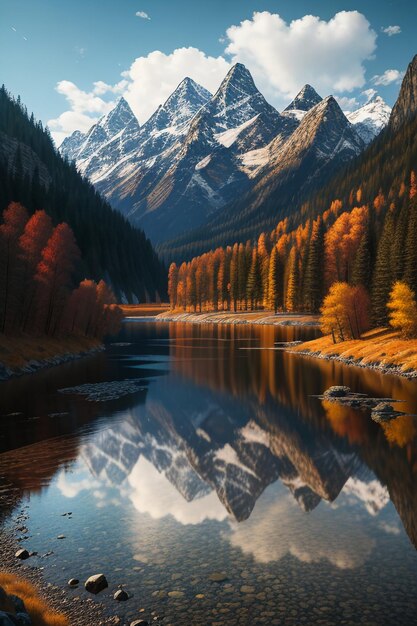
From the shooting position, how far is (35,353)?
6744 cm

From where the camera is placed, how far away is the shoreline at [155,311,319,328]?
14250cm

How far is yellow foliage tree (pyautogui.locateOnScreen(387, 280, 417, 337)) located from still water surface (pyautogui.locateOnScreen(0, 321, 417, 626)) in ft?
76.4

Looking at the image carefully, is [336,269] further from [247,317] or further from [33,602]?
[33,602]

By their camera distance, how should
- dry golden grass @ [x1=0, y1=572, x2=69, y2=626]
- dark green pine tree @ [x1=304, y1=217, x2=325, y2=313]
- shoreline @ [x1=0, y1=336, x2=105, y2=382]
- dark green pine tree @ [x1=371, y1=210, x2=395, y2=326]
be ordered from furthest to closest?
dark green pine tree @ [x1=304, y1=217, x2=325, y2=313]
dark green pine tree @ [x1=371, y1=210, x2=395, y2=326]
shoreline @ [x1=0, y1=336, x2=105, y2=382]
dry golden grass @ [x1=0, y1=572, x2=69, y2=626]

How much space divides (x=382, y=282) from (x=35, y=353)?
5963 cm

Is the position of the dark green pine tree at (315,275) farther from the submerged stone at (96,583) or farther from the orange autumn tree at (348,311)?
the submerged stone at (96,583)

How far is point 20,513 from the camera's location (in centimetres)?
2080

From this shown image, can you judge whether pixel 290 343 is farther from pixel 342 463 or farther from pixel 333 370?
pixel 342 463

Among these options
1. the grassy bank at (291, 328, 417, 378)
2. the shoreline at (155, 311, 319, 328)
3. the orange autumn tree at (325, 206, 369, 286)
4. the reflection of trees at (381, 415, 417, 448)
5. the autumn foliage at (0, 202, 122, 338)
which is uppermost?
the orange autumn tree at (325, 206, 369, 286)

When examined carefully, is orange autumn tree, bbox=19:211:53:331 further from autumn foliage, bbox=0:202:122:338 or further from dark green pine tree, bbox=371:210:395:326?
dark green pine tree, bbox=371:210:395:326

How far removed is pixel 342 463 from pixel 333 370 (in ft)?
130

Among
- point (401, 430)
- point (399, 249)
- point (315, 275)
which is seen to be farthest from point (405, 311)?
point (315, 275)

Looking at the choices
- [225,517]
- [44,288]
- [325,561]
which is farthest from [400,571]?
[44,288]

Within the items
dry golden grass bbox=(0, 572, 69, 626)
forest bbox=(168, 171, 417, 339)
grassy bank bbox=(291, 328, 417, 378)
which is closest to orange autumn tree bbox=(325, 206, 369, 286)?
forest bbox=(168, 171, 417, 339)
